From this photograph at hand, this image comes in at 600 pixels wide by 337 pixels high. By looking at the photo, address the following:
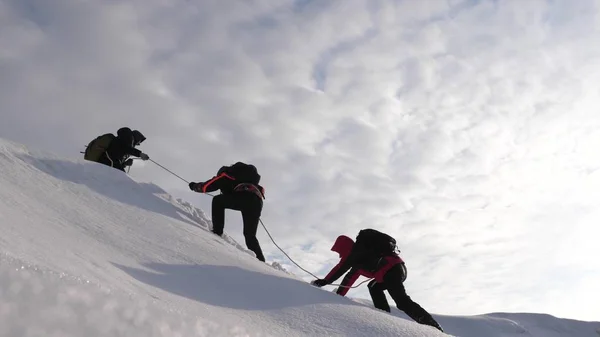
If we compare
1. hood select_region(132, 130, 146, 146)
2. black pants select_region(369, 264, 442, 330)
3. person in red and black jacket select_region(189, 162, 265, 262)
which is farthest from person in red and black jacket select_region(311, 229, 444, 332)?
hood select_region(132, 130, 146, 146)

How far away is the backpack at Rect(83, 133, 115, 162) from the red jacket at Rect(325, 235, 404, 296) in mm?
3691

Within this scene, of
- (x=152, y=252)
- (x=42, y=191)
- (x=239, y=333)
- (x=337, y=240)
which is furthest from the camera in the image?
(x=337, y=240)

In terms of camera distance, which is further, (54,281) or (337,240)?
(337,240)

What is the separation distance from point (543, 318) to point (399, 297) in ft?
37.0

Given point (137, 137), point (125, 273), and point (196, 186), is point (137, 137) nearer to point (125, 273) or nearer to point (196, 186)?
point (196, 186)

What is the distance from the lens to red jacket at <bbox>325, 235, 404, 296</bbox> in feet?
19.0

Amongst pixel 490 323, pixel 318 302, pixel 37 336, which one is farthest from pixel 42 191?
pixel 490 323

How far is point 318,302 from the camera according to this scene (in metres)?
3.85

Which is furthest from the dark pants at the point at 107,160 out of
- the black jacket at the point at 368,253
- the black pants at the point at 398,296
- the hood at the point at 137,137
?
the black pants at the point at 398,296

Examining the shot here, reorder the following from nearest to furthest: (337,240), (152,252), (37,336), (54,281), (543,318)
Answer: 1. (37,336)
2. (54,281)
3. (152,252)
4. (337,240)
5. (543,318)

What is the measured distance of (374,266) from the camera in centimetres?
582

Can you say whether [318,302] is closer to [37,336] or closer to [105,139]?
[37,336]

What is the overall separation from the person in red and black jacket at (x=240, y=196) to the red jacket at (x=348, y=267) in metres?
1.01

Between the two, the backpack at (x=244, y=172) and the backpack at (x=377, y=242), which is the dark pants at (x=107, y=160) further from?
the backpack at (x=377, y=242)
